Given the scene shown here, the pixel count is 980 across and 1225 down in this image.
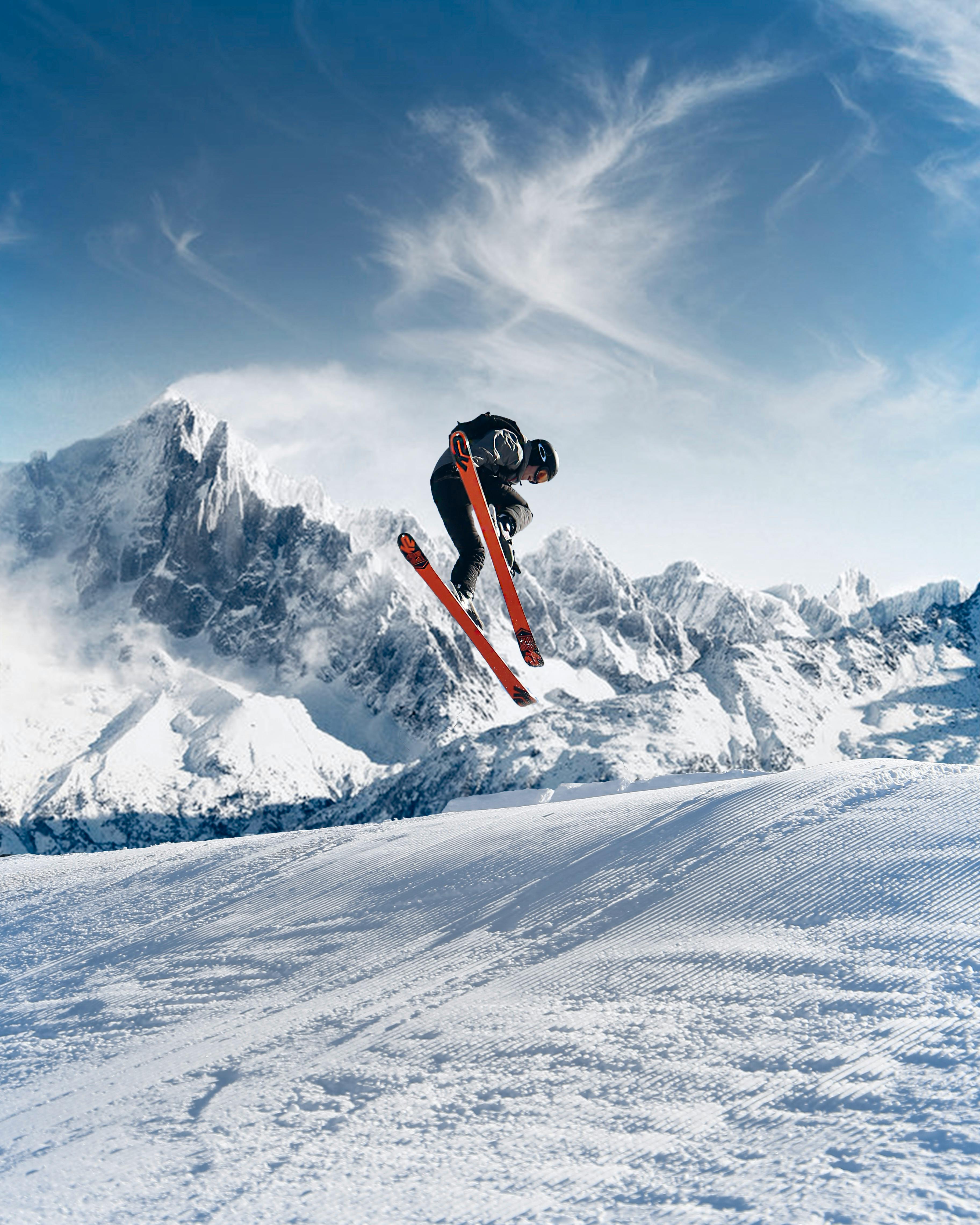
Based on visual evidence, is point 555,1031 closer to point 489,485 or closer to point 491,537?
point 491,537

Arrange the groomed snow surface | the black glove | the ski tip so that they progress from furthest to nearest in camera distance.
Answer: the black glove
the ski tip
the groomed snow surface

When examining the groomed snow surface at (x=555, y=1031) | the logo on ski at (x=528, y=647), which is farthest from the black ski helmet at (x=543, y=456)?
the groomed snow surface at (x=555, y=1031)

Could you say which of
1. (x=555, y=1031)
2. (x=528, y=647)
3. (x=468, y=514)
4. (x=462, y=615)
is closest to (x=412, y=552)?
(x=468, y=514)

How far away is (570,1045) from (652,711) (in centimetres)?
17996

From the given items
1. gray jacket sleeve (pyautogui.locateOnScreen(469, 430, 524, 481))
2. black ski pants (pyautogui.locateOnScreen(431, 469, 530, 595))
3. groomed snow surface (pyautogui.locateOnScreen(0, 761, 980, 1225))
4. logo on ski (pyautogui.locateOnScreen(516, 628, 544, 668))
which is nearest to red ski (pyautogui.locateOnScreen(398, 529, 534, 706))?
black ski pants (pyautogui.locateOnScreen(431, 469, 530, 595))

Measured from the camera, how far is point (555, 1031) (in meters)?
9.70

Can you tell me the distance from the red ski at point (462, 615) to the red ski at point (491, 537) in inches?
6.0

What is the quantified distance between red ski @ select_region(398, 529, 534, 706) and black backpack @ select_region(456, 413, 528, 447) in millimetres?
1143

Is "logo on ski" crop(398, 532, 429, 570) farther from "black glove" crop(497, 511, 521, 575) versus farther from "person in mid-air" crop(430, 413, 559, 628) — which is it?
"black glove" crop(497, 511, 521, 575)

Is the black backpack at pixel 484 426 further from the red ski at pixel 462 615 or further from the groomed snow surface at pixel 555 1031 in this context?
the groomed snow surface at pixel 555 1031

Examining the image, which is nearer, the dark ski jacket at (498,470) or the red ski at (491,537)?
the red ski at (491,537)

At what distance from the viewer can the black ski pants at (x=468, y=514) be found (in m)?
12.8

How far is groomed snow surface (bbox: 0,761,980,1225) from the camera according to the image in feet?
23.3

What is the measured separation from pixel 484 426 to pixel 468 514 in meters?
1.56
